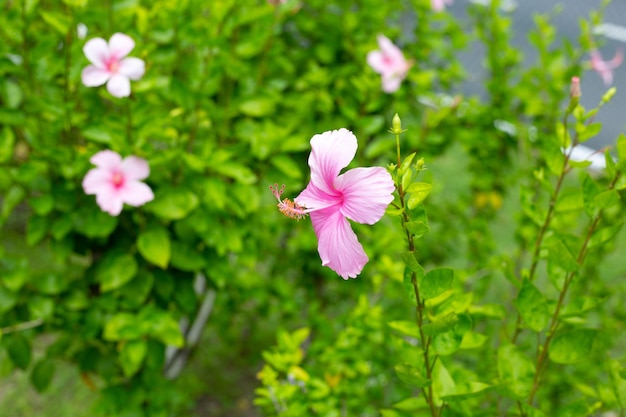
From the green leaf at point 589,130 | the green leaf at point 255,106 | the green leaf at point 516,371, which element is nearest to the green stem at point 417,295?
the green leaf at point 516,371

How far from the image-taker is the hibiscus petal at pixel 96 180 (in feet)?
4.73

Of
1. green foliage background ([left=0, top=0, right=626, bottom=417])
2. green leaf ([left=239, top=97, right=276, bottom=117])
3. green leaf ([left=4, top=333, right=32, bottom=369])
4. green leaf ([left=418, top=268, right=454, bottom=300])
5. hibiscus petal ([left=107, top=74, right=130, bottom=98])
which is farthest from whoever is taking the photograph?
green leaf ([left=239, top=97, right=276, bottom=117])

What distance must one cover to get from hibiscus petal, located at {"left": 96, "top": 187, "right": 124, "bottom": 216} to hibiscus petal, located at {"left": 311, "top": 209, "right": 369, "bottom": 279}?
83 centimetres

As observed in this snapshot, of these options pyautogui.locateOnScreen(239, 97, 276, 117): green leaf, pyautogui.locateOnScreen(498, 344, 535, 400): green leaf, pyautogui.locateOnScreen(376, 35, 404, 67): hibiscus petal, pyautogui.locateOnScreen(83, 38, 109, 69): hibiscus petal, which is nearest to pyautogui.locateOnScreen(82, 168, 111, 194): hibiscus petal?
pyautogui.locateOnScreen(83, 38, 109, 69): hibiscus petal

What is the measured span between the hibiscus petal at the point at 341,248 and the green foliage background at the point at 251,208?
135 millimetres

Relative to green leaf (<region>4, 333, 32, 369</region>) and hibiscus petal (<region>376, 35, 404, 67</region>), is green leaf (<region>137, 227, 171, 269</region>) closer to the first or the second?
green leaf (<region>4, 333, 32, 369</region>)

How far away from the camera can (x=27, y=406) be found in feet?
9.12

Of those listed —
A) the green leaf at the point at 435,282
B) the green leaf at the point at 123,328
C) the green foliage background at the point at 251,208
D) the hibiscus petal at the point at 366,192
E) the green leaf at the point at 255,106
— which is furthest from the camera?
the green leaf at the point at 255,106

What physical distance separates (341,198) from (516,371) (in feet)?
1.54

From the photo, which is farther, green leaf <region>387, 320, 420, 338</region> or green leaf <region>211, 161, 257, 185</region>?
green leaf <region>211, 161, 257, 185</region>

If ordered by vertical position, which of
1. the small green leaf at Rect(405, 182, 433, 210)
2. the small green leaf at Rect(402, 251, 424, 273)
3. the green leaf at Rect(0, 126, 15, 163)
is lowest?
the green leaf at Rect(0, 126, 15, 163)

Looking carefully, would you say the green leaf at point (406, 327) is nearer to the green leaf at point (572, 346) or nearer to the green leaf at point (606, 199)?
the green leaf at point (572, 346)

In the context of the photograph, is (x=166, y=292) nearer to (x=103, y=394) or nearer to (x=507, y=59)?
(x=103, y=394)

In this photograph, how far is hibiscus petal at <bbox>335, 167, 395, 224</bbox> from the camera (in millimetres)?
685
